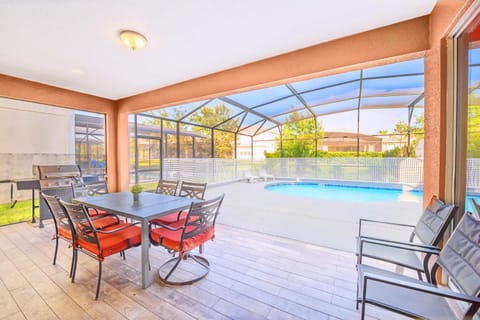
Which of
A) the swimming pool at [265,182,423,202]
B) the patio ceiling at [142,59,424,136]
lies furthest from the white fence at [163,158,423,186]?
the patio ceiling at [142,59,424,136]

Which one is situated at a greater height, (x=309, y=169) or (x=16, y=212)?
(x=309, y=169)

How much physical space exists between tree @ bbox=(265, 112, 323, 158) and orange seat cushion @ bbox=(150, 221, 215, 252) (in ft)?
25.8

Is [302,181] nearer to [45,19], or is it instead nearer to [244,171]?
[244,171]

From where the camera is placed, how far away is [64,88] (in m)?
4.26

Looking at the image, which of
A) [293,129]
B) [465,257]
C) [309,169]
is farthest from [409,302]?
[293,129]

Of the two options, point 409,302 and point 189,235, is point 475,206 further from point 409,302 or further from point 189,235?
point 189,235

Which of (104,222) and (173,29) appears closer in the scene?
(173,29)

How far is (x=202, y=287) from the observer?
2.18m

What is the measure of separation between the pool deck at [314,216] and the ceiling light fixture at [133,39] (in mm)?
3202

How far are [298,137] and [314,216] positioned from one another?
6.31 metres

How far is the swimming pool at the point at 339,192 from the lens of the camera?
24.2 feet

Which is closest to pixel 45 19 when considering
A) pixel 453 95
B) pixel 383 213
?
pixel 453 95

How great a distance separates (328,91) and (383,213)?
3.46 metres

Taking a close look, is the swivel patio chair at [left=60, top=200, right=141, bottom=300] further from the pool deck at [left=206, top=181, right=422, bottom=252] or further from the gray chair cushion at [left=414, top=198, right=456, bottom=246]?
the gray chair cushion at [left=414, top=198, right=456, bottom=246]
